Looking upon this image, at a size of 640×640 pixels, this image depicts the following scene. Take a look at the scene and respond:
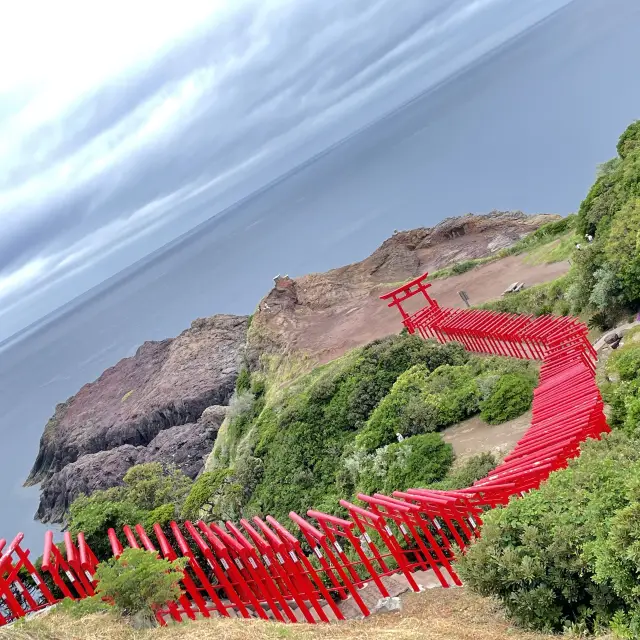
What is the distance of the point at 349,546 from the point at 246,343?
29.6 meters

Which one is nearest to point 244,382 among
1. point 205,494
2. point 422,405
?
point 205,494

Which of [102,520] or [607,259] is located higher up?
[102,520]

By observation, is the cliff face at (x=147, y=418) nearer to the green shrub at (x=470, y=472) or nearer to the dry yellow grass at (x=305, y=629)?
the green shrub at (x=470, y=472)

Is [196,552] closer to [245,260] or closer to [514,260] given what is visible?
[514,260]

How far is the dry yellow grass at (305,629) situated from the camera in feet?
26.8

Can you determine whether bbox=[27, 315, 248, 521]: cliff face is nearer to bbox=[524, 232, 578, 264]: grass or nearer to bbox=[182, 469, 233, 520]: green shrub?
bbox=[182, 469, 233, 520]: green shrub

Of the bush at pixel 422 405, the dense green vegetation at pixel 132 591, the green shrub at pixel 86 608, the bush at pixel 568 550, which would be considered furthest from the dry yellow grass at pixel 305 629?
the bush at pixel 422 405

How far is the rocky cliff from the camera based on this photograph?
40250mm

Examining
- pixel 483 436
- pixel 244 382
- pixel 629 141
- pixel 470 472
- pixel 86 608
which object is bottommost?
pixel 483 436

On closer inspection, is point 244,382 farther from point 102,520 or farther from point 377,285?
point 102,520

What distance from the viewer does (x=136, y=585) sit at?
969cm

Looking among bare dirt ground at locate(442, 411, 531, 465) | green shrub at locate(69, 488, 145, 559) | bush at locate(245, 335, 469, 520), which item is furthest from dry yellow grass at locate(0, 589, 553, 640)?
bush at locate(245, 335, 469, 520)

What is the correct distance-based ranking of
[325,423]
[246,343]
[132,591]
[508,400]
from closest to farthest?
[132,591]
[508,400]
[325,423]
[246,343]

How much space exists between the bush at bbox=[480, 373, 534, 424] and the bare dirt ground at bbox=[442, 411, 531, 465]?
7.7 inches
